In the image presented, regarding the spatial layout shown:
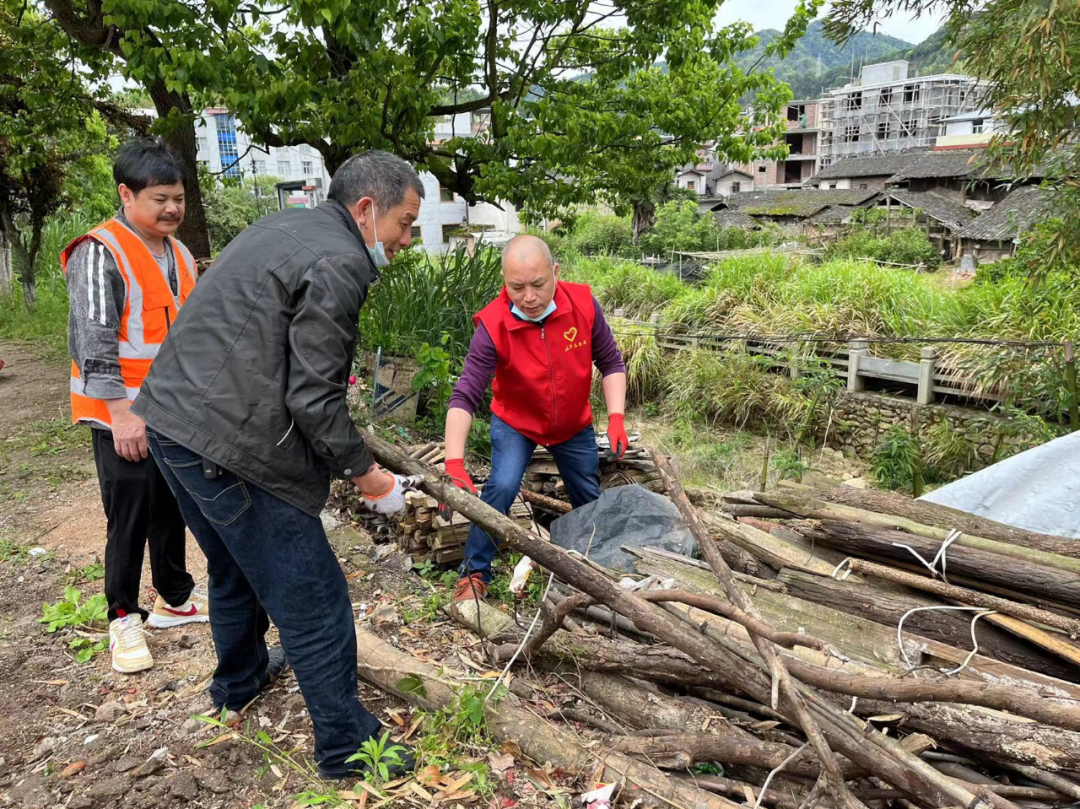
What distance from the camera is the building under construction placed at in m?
60.8

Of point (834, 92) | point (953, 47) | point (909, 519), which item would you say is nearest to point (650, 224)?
point (953, 47)

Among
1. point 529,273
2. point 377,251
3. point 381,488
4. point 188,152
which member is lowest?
point 381,488

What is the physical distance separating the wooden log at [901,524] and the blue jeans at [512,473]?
95 cm

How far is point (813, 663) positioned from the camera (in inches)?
99.9

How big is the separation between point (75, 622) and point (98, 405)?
4.08ft

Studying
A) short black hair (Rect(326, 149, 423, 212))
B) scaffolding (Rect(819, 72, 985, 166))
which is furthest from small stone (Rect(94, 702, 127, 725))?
scaffolding (Rect(819, 72, 985, 166))

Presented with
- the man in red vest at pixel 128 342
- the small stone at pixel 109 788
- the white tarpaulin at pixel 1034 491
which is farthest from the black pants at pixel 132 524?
the white tarpaulin at pixel 1034 491

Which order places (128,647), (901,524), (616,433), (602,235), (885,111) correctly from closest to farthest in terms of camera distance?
(128,647)
(901,524)
(616,433)
(602,235)
(885,111)

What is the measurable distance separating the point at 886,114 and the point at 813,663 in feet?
237

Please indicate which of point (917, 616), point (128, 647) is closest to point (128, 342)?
point (128, 647)

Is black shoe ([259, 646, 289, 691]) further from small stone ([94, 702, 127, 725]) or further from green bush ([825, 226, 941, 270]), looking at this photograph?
green bush ([825, 226, 941, 270])

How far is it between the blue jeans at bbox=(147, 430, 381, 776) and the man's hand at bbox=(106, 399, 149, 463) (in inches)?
24.7

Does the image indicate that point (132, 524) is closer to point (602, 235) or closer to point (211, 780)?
point (211, 780)

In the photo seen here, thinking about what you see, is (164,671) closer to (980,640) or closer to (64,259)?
(64,259)
